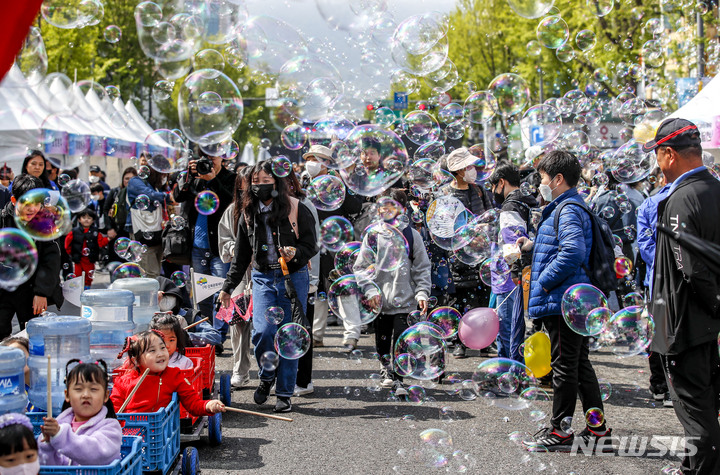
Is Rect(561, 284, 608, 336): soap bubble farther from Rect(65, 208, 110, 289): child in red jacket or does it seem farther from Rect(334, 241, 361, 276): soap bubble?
Rect(65, 208, 110, 289): child in red jacket

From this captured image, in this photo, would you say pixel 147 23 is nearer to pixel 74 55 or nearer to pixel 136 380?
pixel 136 380

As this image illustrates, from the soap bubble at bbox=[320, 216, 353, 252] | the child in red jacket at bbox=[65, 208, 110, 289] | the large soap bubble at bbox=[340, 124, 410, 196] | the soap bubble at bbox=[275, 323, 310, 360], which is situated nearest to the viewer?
the soap bubble at bbox=[275, 323, 310, 360]

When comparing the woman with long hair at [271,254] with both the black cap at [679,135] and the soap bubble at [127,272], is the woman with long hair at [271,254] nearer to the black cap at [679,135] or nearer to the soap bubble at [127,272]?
the soap bubble at [127,272]

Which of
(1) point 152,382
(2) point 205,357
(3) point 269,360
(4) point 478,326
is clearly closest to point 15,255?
(1) point 152,382

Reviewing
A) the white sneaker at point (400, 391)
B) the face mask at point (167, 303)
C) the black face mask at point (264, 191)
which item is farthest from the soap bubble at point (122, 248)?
the white sneaker at point (400, 391)

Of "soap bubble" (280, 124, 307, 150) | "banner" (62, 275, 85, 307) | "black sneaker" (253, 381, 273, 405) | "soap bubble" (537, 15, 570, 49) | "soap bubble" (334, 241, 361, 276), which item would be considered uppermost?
"soap bubble" (537, 15, 570, 49)

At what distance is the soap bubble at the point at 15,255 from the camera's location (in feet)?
16.5

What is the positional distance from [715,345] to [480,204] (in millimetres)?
4368

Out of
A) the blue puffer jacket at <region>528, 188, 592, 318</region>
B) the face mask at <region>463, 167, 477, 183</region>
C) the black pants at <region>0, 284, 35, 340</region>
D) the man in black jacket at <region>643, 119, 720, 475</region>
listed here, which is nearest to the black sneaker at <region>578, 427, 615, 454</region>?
the blue puffer jacket at <region>528, 188, 592, 318</region>

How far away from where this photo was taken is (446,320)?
6.57 meters

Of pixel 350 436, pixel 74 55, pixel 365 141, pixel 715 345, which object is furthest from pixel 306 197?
pixel 74 55

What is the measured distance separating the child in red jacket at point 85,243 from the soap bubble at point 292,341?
6.45 metres

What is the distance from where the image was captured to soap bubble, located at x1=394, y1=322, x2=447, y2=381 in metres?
6.02

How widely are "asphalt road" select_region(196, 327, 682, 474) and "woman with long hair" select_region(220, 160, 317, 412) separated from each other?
331mm
